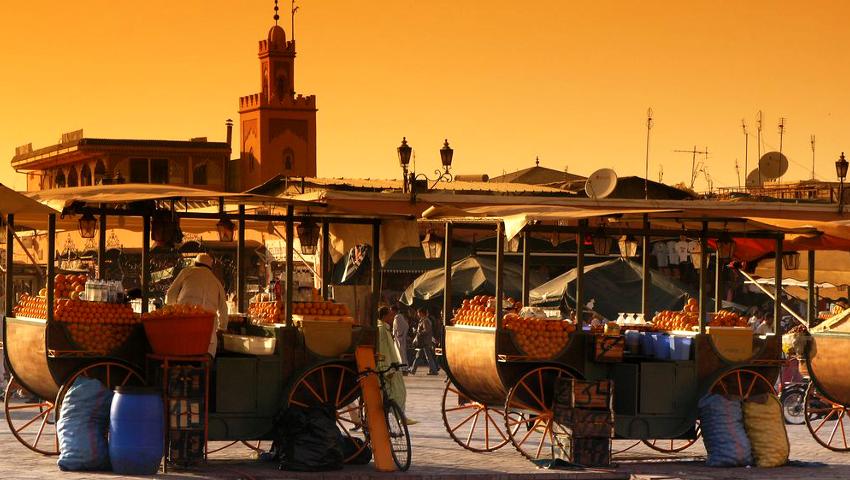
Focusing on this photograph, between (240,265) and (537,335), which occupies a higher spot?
(240,265)

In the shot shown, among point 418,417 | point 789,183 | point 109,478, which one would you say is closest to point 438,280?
point 418,417

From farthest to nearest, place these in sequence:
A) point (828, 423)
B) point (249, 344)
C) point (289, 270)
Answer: point (828, 423) < point (249, 344) < point (289, 270)

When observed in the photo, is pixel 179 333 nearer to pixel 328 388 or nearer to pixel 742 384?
pixel 328 388

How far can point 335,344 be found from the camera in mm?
13719

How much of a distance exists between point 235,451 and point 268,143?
63.0m

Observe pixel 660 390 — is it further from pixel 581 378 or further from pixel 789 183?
pixel 789 183

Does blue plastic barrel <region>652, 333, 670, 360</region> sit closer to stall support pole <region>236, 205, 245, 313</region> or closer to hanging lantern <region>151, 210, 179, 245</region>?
stall support pole <region>236, 205, 245, 313</region>

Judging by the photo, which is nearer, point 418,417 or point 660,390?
point 660,390

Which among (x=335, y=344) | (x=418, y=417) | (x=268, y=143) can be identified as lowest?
(x=418, y=417)

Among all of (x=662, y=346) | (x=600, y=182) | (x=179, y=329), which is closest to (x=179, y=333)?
(x=179, y=329)

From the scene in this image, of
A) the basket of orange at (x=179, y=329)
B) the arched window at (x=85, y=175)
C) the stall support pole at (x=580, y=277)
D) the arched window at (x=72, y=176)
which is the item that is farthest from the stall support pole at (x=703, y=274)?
the arched window at (x=72, y=176)

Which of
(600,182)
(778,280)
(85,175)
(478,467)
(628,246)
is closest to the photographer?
(478,467)

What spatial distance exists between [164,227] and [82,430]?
5.75 ft

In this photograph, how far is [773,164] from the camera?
43.0 meters
